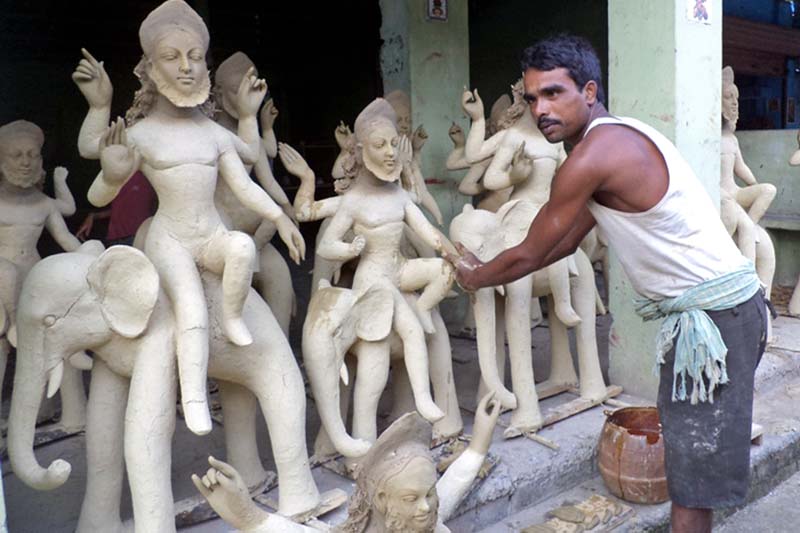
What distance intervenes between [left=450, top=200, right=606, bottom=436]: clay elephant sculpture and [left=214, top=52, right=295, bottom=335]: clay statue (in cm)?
94

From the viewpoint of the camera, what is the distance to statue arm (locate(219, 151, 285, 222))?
10.8 feet

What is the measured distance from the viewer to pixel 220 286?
3.19m

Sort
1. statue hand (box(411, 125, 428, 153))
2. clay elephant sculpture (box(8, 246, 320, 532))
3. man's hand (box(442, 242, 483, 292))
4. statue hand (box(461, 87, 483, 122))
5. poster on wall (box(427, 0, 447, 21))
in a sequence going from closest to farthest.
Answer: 1. clay elephant sculpture (box(8, 246, 320, 532))
2. man's hand (box(442, 242, 483, 292))
3. statue hand (box(461, 87, 483, 122))
4. statue hand (box(411, 125, 428, 153))
5. poster on wall (box(427, 0, 447, 21))

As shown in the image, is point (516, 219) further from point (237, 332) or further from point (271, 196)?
point (237, 332)

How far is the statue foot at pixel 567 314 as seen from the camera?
4273mm

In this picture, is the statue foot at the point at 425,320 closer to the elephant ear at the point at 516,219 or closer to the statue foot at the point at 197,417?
the elephant ear at the point at 516,219

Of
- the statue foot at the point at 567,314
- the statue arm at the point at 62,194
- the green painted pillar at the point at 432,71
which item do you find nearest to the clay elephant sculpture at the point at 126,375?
the statue arm at the point at 62,194

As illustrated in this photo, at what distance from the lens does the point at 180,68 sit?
307 cm

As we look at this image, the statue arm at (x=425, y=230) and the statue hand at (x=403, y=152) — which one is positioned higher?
the statue hand at (x=403, y=152)

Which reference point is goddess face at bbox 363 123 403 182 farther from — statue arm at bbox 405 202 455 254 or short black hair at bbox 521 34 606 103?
short black hair at bbox 521 34 606 103

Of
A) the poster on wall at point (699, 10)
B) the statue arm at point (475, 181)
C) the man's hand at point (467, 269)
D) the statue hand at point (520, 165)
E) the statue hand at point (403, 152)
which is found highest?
the poster on wall at point (699, 10)

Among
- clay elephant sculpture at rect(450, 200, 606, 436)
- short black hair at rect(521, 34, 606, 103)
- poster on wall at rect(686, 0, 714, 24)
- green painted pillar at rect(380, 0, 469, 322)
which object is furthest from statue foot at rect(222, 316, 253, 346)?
green painted pillar at rect(380, 0, 469, 322)

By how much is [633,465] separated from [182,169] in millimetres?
2304

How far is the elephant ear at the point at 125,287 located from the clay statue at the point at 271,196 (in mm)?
934
